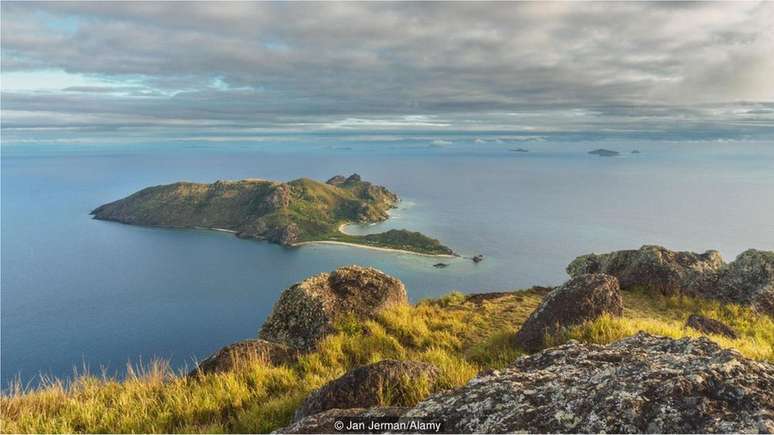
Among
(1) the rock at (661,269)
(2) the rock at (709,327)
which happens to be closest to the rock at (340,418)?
(2) the rock at (709,327)

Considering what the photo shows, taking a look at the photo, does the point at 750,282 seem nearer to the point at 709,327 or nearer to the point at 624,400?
the point at 709,327

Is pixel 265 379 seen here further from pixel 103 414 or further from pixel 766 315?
pixel 766 315

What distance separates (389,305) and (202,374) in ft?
27.9

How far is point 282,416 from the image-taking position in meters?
7.32

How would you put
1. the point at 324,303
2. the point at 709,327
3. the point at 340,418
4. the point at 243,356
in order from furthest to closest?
the point at 324,303 < the point at 709,327 < the point at 243,356 < the point at 340,418

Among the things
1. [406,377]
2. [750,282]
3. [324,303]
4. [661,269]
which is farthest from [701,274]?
[406,377]

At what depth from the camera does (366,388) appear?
693cm

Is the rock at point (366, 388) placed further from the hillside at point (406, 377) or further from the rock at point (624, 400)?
the rock at point (624, 400)

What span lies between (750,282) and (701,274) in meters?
2.01

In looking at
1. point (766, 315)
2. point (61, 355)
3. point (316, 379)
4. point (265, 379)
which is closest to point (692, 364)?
point (316, 379)

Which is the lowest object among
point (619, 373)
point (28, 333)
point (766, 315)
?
point (28, 333)

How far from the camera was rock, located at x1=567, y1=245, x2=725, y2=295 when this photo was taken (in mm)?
21859

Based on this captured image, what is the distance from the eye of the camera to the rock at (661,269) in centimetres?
2186

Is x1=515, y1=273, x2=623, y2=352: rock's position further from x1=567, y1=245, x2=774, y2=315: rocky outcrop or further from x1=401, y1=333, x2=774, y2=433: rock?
x1=567, y1=245, x2=774, y2=315: rocky outcrop
